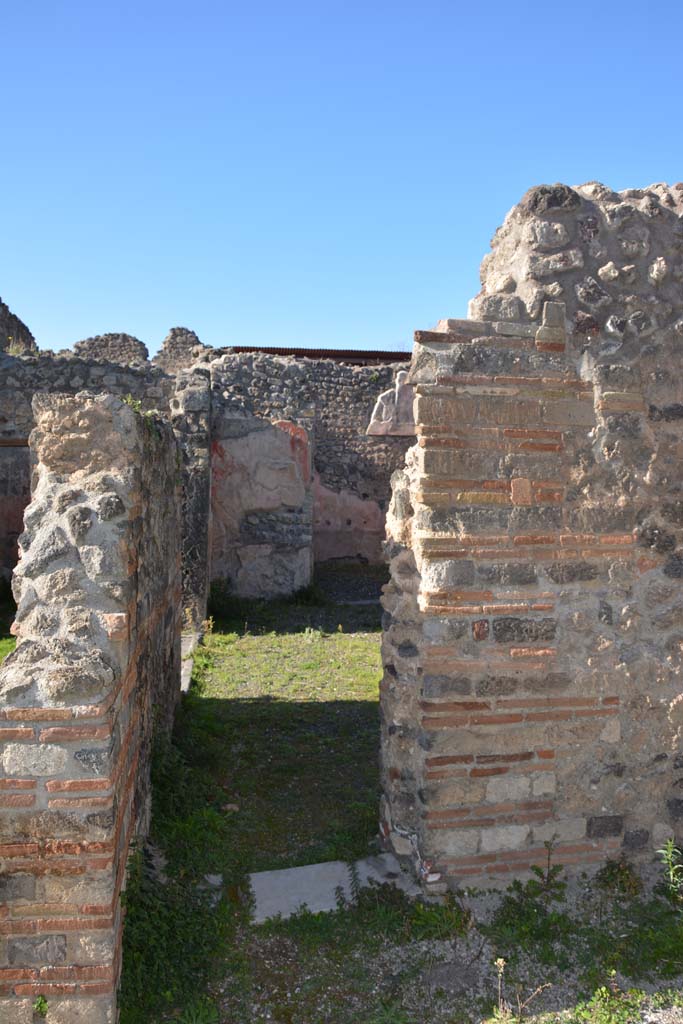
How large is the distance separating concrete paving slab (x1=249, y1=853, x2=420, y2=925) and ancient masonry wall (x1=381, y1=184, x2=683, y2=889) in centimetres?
12

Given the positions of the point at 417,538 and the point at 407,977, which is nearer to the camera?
the point at 407,977

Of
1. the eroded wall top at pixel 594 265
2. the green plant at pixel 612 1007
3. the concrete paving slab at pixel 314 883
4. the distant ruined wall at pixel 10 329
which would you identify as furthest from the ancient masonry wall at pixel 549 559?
the distant ruined wall at pixel 10 329

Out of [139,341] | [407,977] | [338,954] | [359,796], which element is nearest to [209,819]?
[359,796]

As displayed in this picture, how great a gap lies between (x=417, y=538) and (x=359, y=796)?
1.95m

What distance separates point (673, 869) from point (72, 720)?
278 centimetres

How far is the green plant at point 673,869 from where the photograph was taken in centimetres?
354

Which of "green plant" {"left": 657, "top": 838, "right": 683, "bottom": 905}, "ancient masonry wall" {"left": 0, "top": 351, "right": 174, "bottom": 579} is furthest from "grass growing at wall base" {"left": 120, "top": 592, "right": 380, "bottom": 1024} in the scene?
"ancient masonry wall" {"left": 0, "top": 351, "right": 174, "bottom": 579}

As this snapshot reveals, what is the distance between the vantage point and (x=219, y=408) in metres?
10.5

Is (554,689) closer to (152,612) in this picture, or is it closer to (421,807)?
(421,807)

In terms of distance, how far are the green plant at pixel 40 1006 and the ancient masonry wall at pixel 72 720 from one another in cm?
2

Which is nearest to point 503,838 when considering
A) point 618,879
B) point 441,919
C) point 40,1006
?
point 441,919

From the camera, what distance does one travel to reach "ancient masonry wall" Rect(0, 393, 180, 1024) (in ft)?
8.41

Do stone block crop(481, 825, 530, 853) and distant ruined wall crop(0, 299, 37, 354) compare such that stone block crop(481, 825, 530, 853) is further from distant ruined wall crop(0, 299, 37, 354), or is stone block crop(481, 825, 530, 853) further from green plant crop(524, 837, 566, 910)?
distant ruined wall crop(0, 299, 37, 354)

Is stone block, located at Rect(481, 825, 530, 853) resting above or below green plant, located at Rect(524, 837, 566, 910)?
above
